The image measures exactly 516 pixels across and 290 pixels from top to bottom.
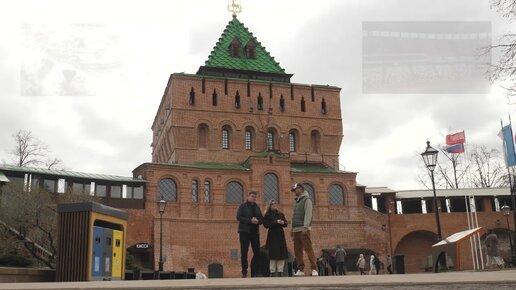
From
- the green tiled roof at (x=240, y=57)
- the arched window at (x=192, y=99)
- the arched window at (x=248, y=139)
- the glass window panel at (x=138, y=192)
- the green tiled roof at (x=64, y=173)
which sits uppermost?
the green tiled roof at (x=240, y=57)

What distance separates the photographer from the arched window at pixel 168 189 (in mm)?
39000

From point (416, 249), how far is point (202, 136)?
19.3 m

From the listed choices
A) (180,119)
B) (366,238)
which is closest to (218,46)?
(180,119)

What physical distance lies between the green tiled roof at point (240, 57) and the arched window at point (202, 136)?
5.80m

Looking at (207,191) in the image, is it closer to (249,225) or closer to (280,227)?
(249,225)

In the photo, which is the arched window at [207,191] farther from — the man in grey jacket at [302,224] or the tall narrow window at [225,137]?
the man in grey jacket at [302,224]

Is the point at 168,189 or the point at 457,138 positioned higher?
the point at 457,138

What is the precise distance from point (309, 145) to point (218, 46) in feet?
39.2

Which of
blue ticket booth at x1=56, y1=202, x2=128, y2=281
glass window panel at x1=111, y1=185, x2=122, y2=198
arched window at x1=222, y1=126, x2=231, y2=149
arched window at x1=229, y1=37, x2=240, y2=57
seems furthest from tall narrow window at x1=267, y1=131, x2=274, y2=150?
blue ticket booth at x1=56, y1=202, x2=128, y2=281

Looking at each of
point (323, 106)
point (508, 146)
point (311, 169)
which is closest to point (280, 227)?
point (508, 146)

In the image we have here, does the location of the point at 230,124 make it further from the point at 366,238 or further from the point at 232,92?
the point at 366,238

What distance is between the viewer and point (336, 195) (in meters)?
43.5

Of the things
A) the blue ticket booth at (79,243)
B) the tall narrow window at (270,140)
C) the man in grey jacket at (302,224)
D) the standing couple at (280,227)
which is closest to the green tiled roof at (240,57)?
the tall narrow window at (270,140)

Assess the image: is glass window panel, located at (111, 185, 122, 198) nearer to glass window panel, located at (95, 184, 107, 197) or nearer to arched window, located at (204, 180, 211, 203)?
glass window panel, located at (95, 184, 107, 197)
